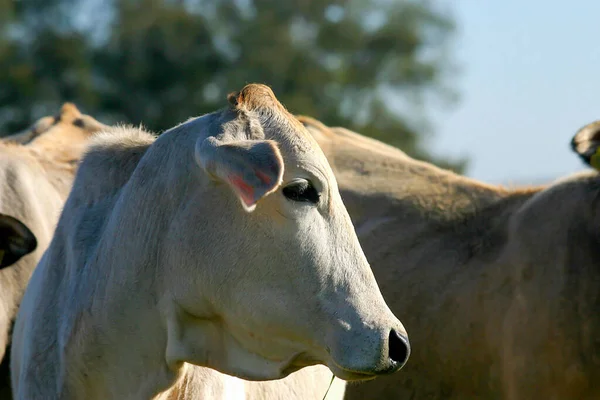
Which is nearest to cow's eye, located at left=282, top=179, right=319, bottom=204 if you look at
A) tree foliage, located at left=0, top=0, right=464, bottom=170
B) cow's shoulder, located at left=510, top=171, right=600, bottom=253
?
cow's shoulder, located at left=510, top=171, right=600, bottom=253

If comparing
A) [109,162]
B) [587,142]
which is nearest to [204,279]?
[109,162]

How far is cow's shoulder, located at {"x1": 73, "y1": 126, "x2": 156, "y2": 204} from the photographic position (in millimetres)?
4844

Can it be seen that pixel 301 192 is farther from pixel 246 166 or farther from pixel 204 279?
pixel 204 279

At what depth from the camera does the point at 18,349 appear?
534cm

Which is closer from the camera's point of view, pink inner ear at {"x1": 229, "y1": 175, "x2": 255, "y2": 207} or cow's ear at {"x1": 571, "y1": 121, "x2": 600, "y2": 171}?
pink inner ear at {"x1": 229, "y1": 175, "x2": 255, "y2": 207}

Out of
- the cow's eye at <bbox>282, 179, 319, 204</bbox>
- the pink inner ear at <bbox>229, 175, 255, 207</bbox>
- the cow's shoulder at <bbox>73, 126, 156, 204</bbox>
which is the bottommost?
the cow's shoulder at <bbox>73, 126, 156, 204</bbox>

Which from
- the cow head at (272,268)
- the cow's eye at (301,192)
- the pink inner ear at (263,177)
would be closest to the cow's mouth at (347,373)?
the cow head at (272,268)

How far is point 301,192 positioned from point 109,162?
1.08m

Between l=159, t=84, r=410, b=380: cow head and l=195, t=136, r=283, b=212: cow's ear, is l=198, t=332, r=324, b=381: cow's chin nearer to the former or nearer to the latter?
l=159, t=84, r=410, b=380: cow head

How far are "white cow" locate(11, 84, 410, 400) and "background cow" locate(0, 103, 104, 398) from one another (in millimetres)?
1364

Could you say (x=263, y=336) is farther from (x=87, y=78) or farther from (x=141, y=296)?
(x=87, y=78)

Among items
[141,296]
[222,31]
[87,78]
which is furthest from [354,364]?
[222,31]

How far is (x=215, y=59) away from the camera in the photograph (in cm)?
4069

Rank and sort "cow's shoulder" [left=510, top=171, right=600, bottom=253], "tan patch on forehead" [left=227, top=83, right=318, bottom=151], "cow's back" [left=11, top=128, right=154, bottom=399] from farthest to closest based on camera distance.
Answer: "cow's shoulder" [left=510, top=171, right=600, bottom=253], "cow's back" [left=11, top=128, right=154, bottom=399], "tan patch on forehead" [left=227, top=83, right=318, bottom=151]
